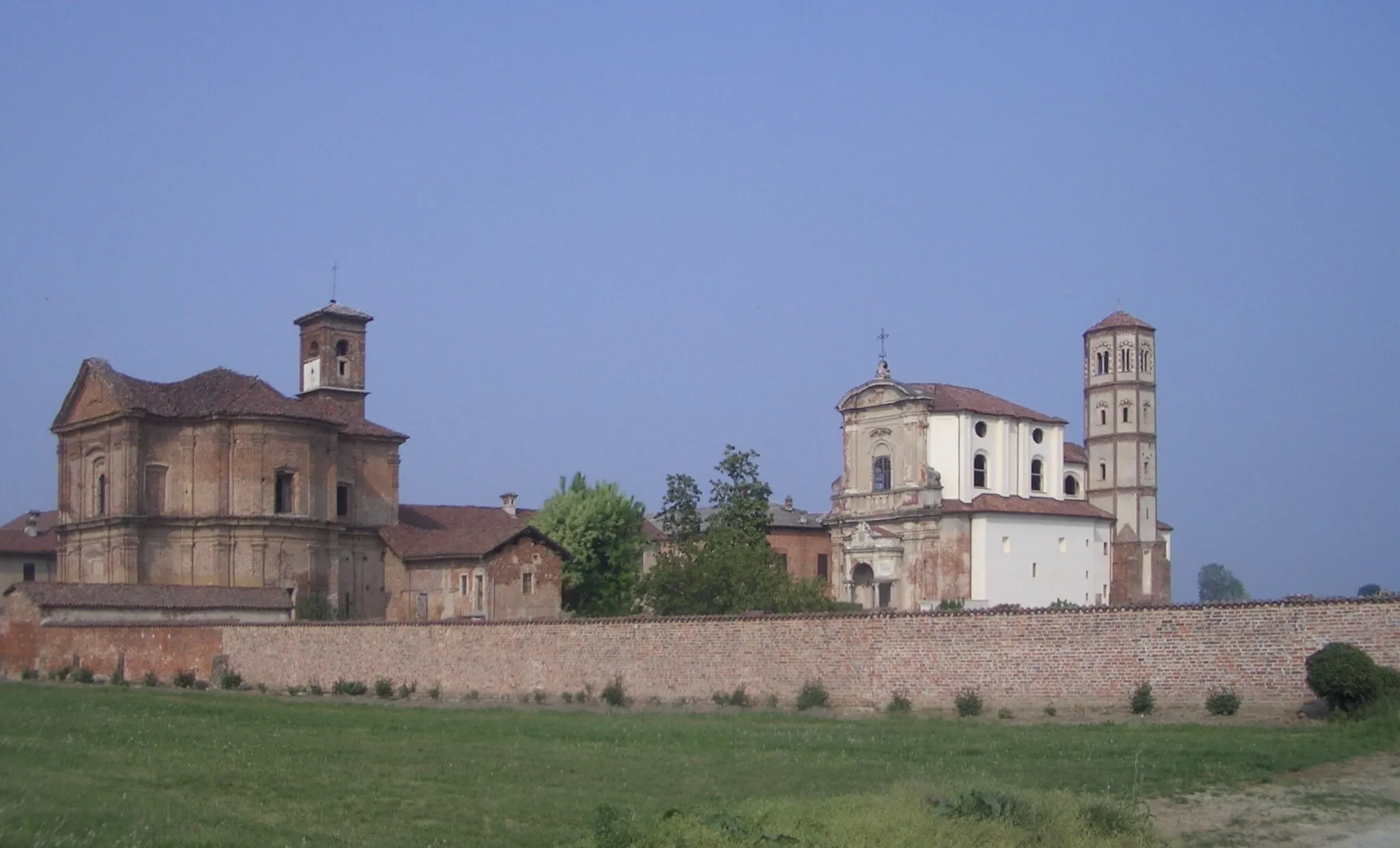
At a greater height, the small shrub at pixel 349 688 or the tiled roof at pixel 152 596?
the tiled roof at pixel 152 596

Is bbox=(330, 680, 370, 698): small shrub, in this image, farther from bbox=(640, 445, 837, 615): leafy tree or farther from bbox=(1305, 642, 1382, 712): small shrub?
bbox=(1305, 642, 1382, 712): small shrub

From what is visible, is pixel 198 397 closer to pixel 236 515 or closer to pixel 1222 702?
pixel 236 515

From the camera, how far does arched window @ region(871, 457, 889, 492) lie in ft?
245

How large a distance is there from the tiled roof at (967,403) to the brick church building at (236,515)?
22.9m

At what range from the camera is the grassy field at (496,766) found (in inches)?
525

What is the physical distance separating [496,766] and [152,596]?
34.8 meters

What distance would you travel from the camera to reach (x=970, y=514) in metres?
70.9

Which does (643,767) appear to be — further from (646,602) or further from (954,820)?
(646,602)

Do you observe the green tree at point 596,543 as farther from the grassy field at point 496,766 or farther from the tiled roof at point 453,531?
the grassy field at point 496,766

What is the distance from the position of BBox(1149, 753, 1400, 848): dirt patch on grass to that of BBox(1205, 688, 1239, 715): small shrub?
712 cm

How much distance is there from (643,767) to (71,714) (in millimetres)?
11389

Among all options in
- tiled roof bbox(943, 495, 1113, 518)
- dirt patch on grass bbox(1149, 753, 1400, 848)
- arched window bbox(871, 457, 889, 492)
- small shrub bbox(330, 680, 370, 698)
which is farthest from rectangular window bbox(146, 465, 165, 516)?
dirt patch on grass bbox(1149, 753, 1400, 848)

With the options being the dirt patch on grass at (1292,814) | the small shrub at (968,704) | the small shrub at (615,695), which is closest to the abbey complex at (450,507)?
the small shrub at (615,695)

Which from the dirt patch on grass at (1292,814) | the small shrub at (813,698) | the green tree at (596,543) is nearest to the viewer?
the dirt patch on grass at (1292,814)
